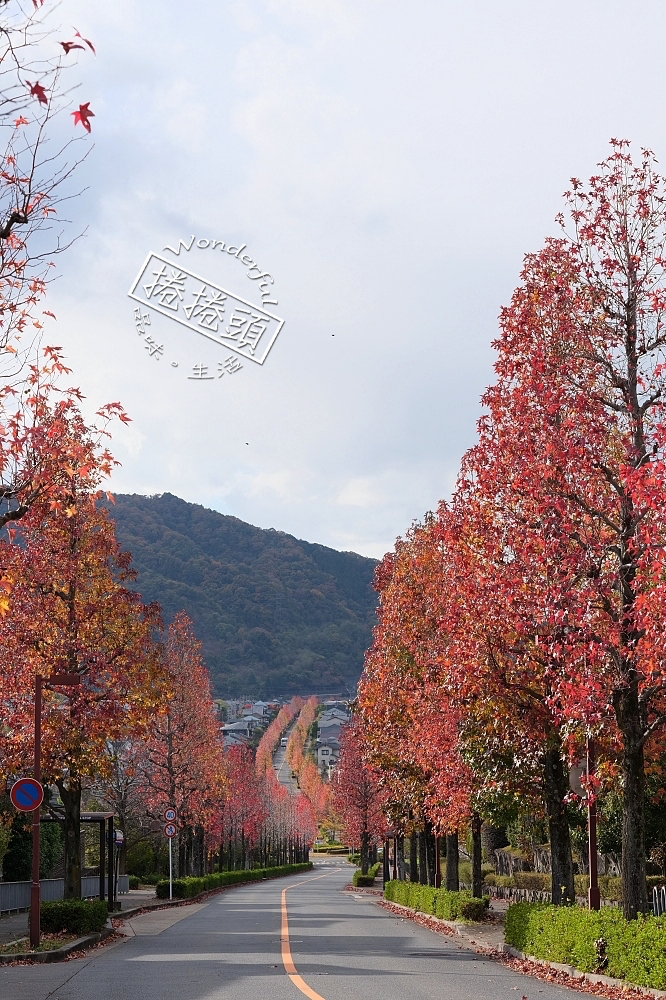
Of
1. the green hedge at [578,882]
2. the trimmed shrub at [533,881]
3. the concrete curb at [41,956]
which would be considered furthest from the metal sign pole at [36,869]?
the trimmed shrub at [533,881]

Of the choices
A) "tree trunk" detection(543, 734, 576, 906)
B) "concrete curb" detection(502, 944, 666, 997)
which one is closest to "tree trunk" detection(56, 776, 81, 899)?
"concrete curb" detection(502, 944, 666, 997)

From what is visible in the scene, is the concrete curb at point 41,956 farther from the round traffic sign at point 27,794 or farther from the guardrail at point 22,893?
the guardrail at point 22,893

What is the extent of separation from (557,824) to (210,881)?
132ft

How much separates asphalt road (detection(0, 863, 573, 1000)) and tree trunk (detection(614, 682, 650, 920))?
156cm

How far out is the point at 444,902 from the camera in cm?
2848

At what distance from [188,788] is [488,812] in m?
27.2

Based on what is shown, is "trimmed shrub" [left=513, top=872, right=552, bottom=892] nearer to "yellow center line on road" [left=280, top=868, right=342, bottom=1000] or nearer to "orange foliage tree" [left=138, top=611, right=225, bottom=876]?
"orange foliage tree" [left=138, top=611, right=225, bottom=876]

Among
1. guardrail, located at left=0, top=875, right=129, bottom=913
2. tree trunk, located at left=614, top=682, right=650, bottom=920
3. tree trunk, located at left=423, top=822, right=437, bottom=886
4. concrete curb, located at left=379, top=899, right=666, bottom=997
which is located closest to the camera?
concrete curb, located at left=379, top=899, right=666, bottom=997

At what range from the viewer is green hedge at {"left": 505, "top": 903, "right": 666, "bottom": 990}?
41.6 feet

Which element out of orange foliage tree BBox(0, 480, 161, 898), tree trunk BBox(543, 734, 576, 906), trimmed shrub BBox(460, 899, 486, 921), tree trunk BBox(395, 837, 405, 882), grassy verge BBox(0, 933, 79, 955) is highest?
orange foliage tree BBox(0, 480, 161, 898)

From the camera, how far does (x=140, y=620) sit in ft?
89.6

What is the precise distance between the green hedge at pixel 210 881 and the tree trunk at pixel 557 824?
2799cm

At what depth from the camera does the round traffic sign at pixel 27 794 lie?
2003 centimetres

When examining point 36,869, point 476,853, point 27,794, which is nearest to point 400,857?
point 476,853
